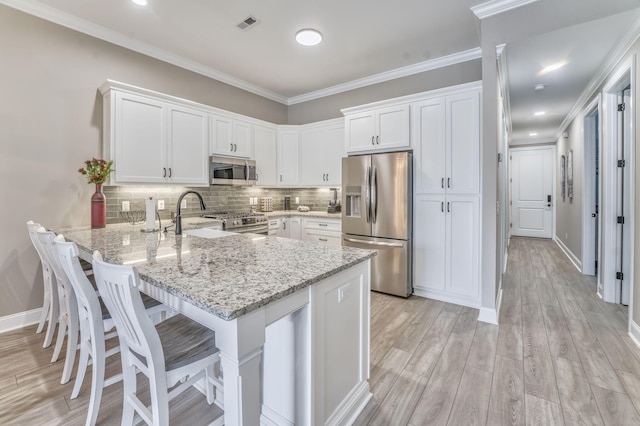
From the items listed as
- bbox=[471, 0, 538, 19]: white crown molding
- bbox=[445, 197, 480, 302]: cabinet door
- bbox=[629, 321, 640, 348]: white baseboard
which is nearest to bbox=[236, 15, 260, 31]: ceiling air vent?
bbox=[471, 0, 538, 19]: white crown molding

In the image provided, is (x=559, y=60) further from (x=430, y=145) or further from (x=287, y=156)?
(x=287, y=156)

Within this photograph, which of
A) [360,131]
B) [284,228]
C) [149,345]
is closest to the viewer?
[149,345]

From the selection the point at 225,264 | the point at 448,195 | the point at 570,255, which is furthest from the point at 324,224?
the point at 570,255

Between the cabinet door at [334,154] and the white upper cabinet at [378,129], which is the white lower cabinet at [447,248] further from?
the cabinet door at [334,154]

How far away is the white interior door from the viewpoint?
7.65 meters

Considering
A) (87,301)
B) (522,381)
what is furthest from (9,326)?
(522,381)

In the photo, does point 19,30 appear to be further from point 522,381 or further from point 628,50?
point 628,50

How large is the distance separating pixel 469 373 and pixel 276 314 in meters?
1.69

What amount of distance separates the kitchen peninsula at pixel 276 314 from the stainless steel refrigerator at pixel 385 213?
1815 millimetres

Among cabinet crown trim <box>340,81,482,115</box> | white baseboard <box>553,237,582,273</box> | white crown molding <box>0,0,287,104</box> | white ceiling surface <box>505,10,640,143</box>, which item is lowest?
white baseboard <box>553,237,582,273</box>

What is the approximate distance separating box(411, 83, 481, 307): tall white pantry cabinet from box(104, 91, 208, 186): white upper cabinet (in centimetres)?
265

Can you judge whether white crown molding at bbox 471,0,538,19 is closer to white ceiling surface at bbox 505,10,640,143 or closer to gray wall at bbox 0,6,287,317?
white ceiling surface at bbox 505,10,640,143

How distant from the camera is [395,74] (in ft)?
13.8

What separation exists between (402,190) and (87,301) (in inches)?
117
